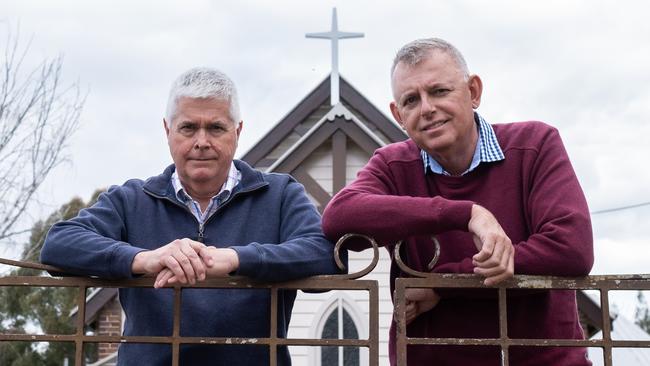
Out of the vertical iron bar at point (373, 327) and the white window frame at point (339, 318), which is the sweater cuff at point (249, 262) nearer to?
the vertical iron bar at point (373, 327)

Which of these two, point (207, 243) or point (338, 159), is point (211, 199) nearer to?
point (207, 243)

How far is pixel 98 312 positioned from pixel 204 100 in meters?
10.0

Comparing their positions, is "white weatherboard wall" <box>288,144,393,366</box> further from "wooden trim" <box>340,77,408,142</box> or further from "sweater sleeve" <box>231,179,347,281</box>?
"sweater sleeve" <box>231,179,347,281</box>

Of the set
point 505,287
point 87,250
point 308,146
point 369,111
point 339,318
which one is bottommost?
point 505,287

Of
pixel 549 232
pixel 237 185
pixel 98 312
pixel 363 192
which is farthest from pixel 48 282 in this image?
pixel 98 312

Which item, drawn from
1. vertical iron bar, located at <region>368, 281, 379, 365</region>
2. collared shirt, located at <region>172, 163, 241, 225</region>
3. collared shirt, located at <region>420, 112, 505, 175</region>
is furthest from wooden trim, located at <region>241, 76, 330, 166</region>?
vertical iron bar, located at <region>368, 281, 379, 365</region>

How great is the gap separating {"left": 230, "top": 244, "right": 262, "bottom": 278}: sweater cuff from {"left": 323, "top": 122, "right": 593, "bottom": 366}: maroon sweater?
24cm

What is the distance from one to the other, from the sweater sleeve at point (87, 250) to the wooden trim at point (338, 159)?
7260 millimetres

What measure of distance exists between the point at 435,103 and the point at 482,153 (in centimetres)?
22

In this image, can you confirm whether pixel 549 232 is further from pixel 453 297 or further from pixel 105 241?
pixel 105 241

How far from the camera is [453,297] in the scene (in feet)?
8.59

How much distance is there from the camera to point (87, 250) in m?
2.51

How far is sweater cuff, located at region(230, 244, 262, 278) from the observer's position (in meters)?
2.44

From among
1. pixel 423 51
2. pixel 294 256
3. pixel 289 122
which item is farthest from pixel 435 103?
pixel 289 122
